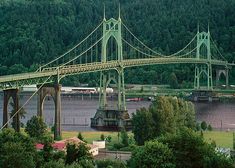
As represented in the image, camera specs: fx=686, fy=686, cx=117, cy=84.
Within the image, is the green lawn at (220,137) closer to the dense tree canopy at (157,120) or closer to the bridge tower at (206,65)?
the dense tree canopy at (157,120)

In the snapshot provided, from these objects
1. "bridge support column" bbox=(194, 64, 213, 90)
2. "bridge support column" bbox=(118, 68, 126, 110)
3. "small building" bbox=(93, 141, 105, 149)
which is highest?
"bridge support column" bbox=(194, 64, 213, 90)

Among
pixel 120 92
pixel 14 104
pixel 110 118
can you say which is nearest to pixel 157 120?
pixel 14 104

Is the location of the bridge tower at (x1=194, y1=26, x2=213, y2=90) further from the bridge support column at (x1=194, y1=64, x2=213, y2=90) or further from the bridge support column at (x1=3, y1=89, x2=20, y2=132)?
the bridge support column at (x1=3, y1=89, x2=20, y2=132)

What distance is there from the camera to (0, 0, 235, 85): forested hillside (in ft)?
282

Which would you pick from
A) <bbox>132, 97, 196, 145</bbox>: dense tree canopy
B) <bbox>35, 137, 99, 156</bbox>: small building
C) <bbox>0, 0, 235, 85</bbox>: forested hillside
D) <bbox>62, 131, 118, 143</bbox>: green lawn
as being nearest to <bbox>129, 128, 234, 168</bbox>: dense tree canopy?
<bbox>35, 137, 99, 156</bbox>: small building

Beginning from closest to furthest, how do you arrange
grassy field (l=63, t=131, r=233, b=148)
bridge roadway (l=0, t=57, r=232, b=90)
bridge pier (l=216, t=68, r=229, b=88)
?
bridge roadway (l=0, t=57, r=232, b=90), grassy field (l=63, t=131, r=233, b=148), bridge pier (l=216, t=68, r=229, b=88)

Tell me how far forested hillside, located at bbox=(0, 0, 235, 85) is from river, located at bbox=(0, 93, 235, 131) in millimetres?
13313

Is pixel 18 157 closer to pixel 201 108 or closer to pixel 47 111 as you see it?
pixel 47 111

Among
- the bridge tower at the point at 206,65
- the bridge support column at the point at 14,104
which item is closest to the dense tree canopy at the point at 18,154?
the bridge support column at the point at 14,104

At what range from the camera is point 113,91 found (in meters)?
74.8

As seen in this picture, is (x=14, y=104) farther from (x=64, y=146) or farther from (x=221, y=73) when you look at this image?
(x=221, y=73)

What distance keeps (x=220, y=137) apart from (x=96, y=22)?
7575cm

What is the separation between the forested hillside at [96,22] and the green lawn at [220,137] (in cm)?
4028

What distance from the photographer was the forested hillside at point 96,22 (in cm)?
8600
